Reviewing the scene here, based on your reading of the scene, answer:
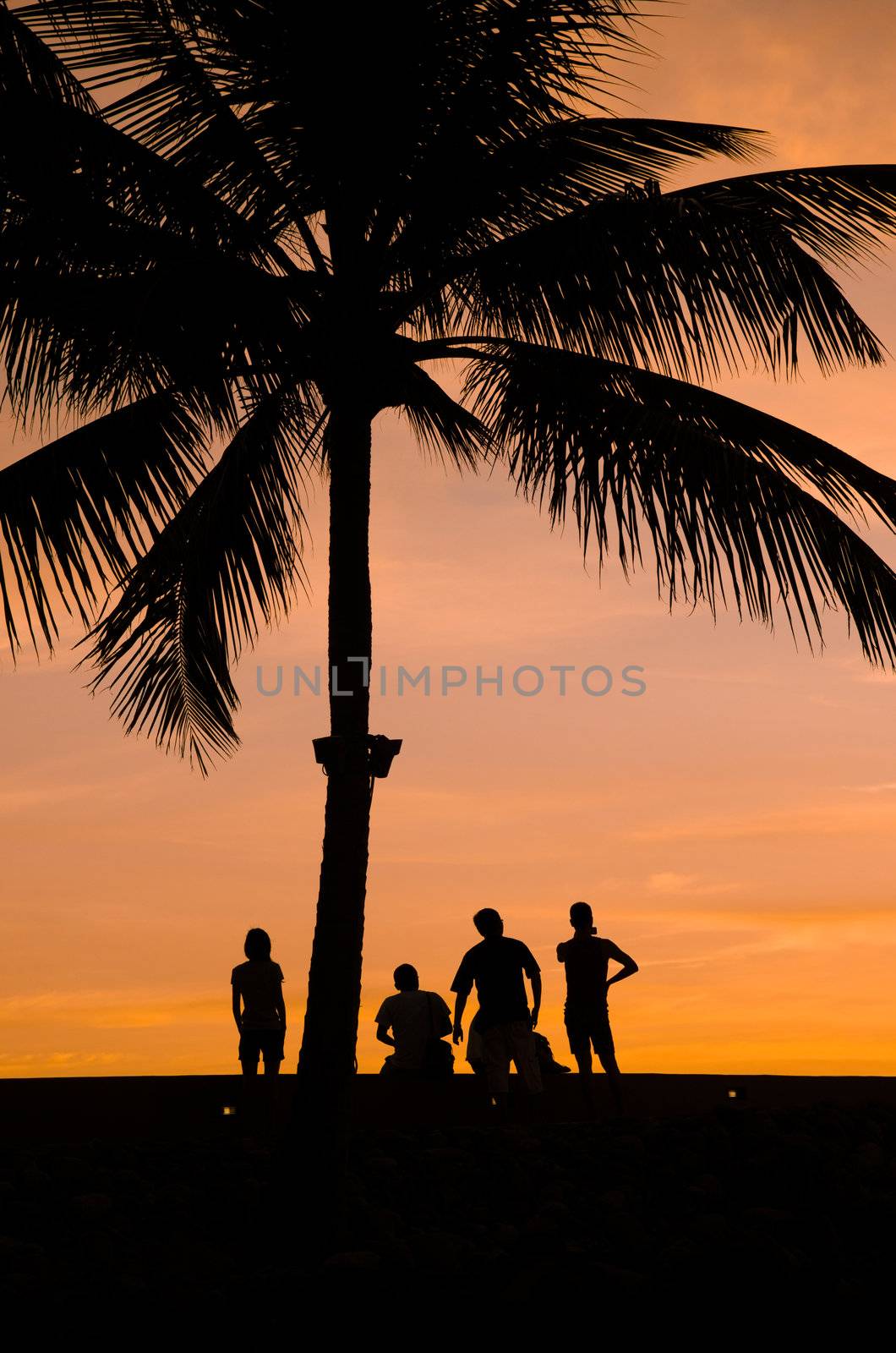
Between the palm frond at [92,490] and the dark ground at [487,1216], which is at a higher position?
the palm frond at [92,490]

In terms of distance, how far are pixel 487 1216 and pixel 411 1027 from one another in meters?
3.00

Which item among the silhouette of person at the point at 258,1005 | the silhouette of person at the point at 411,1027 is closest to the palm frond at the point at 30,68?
the silhouette of person at the point at 258,1005

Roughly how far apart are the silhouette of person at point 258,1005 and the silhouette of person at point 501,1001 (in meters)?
1.36

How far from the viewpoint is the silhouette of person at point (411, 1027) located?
10.4m

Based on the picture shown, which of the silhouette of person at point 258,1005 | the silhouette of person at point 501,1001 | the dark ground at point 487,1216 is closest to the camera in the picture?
the dark ground at point 487,1216

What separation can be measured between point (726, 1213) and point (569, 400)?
179 inches

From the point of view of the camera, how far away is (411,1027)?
410 inches

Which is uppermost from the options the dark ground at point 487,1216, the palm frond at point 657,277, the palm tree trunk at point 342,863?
the palm frond at point 657,277

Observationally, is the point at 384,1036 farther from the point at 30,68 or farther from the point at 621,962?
the point at 30,68

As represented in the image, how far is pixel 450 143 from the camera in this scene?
282 inches

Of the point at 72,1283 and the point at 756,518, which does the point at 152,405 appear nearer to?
the point at 756,518

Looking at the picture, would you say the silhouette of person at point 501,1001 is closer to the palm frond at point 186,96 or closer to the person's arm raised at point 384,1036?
the person's arm raised at point 384,1036

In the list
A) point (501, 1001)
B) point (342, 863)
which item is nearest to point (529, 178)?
point (342, 863)

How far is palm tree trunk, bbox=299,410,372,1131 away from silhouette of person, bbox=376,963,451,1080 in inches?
142
